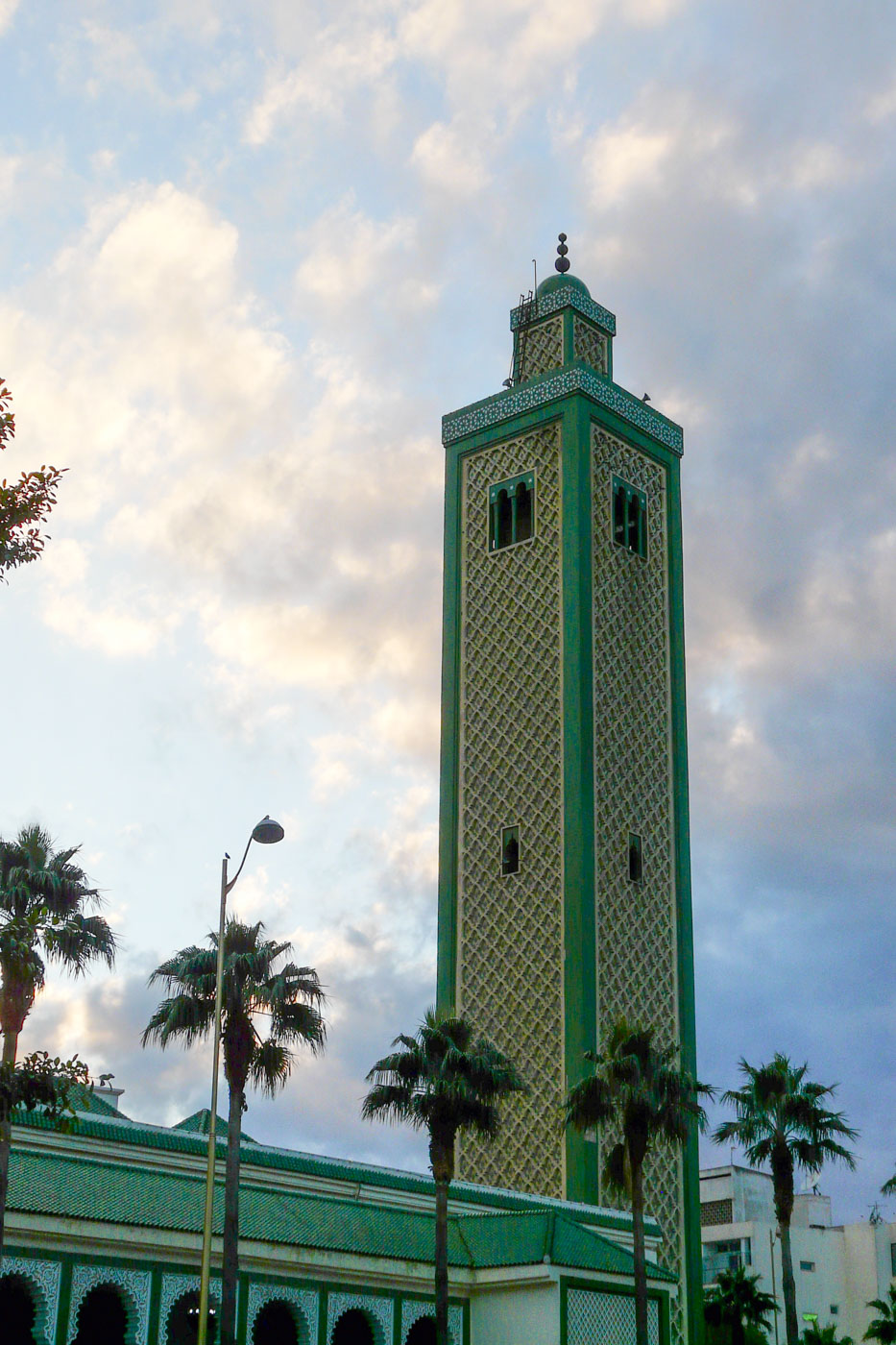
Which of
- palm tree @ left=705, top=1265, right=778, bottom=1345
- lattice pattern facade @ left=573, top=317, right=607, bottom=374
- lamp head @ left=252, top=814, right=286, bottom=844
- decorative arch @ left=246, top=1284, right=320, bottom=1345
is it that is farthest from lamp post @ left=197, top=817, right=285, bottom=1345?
lattice pattern facade @ left=573, top=317, right=607, bottom=374

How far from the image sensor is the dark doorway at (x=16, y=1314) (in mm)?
28406

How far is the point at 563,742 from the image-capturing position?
46.6 meters

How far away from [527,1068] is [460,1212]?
6202 mm

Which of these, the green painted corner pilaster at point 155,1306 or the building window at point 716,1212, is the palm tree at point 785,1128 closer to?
the green painted corner pilaster at point 155,1306

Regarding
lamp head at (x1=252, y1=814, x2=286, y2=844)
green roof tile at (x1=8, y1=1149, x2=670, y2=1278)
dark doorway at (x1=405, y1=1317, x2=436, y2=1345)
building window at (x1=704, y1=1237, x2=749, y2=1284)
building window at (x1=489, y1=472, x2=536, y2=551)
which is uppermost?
building window at (x1=489, y1=472, x2=536, y2=551)

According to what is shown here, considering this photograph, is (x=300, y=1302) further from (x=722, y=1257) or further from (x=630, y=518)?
(x=722, y=1257)

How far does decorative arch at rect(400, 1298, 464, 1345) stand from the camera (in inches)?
1282

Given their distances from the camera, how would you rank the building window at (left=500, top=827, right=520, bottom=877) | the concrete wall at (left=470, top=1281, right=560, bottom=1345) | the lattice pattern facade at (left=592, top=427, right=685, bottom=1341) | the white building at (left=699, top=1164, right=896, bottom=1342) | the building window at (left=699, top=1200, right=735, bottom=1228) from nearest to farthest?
the concrete wall at (left=470, top=1281, right=560, bottom=1345), the lattice pattern facade at (left=592, top=427, right=685, bottom=1341), the building window at (left=500, top=827, right=520, bottom=877), the white building at (left=699, top=1164, right=896, bottom=1342), the building window at (left=699, top=1200, right=735, bottom=1228)

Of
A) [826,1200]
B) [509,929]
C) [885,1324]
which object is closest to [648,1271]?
[509,929]

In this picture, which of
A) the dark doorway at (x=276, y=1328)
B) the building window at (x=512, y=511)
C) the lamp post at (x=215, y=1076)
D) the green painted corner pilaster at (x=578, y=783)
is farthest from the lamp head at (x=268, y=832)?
the building window at (x=512, y=511)

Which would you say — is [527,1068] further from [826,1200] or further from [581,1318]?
[826,1200]

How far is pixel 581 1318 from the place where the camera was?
109 feet

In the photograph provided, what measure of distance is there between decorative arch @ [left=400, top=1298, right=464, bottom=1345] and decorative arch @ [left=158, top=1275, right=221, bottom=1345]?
4589 millimetres

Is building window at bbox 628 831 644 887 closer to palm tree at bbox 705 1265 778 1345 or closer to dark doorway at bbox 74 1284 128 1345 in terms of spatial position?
palm tree at bbox 705 1265 778 1345
